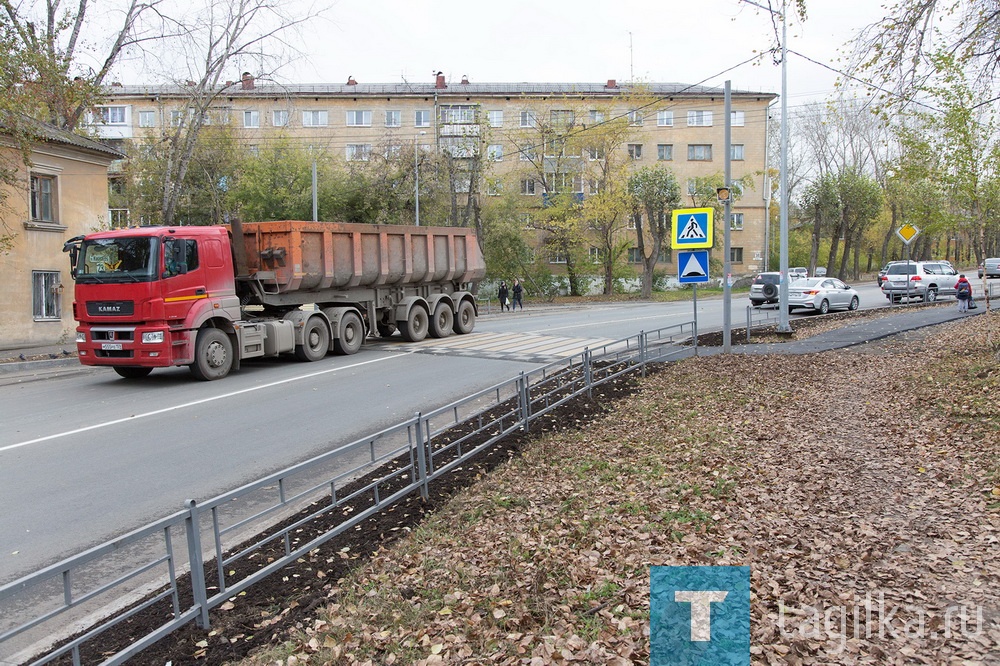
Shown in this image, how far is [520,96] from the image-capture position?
55344 millimetres

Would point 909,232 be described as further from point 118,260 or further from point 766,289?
Answer: point 118,260

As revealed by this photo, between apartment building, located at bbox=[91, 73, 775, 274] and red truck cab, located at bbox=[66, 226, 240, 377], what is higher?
apartment building, located at bbox=[91, 73, 775, 274]

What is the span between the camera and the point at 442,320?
69.3ft

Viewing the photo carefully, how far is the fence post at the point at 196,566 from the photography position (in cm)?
425

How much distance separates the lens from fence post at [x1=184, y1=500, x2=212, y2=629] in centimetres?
425

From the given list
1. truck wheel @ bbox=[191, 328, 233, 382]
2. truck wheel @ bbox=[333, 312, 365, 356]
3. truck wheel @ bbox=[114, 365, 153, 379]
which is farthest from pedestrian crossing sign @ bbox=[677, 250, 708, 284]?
truck wheel @ bbox=[114, 365, 153, 379]

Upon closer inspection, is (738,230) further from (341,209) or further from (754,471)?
(754,471)

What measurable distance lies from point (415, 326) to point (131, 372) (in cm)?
737

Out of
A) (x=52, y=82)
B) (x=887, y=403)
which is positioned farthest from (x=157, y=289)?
(x=887, y=403)

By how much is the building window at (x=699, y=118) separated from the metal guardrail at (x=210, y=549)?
52.9m

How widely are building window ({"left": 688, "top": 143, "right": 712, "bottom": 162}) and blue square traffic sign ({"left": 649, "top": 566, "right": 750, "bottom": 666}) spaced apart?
56.8 metres

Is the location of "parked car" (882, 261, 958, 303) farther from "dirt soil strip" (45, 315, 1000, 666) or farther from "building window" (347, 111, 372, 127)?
"building window" (347, 111, 372, 127)

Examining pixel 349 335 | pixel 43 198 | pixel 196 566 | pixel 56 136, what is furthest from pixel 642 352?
pixel 43 198

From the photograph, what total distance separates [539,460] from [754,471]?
2199 millimetres
